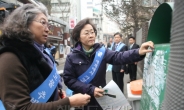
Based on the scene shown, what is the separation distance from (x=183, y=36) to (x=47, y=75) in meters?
1.12

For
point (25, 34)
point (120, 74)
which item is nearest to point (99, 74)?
point (25, 34)

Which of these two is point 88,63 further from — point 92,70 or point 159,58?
point 159,58

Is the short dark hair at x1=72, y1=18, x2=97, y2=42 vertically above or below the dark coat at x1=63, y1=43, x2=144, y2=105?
above

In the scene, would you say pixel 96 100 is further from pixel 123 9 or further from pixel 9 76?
pixel 123 9

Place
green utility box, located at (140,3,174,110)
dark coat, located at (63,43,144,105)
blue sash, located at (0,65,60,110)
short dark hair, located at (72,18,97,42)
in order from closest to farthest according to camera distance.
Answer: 1. green utility box, located at (140,3,174,110)
2. blue sash, located at (0,65,60,110)
3. dark coat, located at (63,43,144,105)
4. short dark hair, located at (72,18,97,42)

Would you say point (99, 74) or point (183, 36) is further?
point (99, 74)

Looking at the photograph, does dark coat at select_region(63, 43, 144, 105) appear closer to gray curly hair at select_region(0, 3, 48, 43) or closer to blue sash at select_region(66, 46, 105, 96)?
blue sash at select_region(66, 46, 105, 96)

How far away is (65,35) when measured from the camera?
28234mm

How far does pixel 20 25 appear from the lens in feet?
4.55

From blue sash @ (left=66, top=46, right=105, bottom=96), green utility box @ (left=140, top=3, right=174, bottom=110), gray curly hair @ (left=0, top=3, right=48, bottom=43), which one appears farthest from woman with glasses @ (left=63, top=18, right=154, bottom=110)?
gray curly hair @ (left=0, top=3, right=48, bottom=43)

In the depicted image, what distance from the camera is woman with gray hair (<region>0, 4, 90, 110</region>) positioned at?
117cm

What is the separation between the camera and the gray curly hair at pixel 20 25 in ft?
4.38

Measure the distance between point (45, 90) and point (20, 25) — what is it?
1.75 ft

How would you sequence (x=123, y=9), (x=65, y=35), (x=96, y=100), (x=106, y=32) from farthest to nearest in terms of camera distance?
(x=106, y=32) < (x=65, y=35) < (x=123, y=9) < (x=96, y=100)
